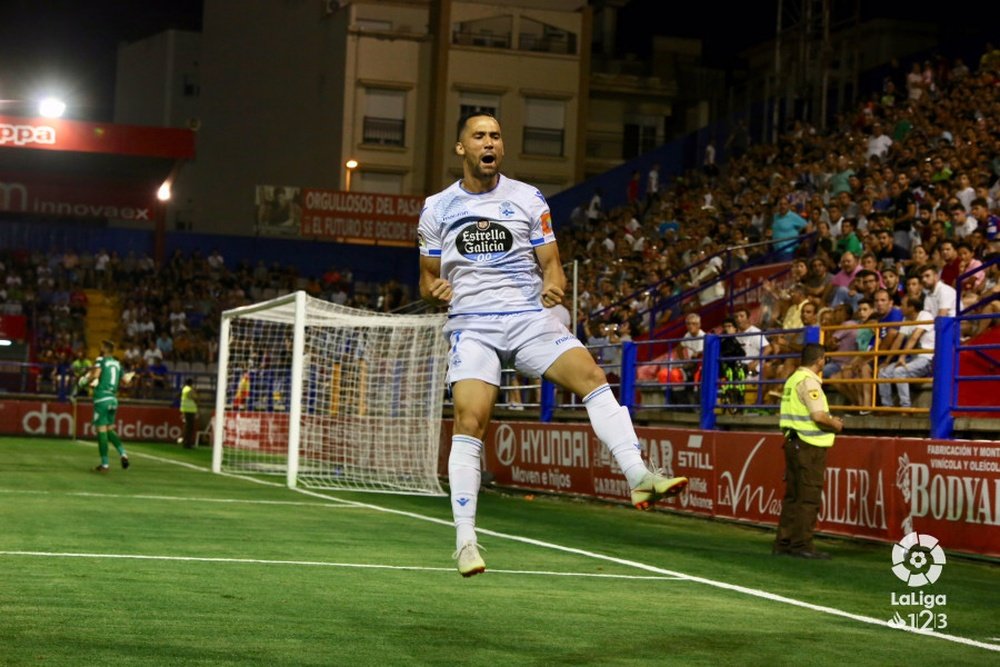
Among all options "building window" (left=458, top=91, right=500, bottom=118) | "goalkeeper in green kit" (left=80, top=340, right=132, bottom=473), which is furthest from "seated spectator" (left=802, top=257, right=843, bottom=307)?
"building window" (left=458, top=91, right=500, bottom=118)

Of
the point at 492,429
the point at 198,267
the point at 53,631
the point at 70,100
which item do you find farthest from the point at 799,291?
the point at 70,100

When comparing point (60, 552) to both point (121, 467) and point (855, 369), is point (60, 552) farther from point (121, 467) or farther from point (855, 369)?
point (121, 467)

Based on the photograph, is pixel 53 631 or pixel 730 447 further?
pixel 730 447

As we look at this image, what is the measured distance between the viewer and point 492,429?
25422 mm

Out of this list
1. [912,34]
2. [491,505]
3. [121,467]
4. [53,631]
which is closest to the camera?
[53,631]

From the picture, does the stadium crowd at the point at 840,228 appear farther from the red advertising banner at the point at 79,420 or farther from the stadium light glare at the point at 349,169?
the stadium light glare at the point at 349,169

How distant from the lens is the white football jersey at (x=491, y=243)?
7840mm

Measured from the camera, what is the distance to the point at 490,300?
783 centimetres

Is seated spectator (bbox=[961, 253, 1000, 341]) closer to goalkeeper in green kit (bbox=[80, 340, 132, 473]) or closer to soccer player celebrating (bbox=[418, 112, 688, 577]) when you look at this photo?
soccer player celebrating (bbox=[418, 112, 688, 577])

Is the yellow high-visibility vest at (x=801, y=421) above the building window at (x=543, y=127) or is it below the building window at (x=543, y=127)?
below

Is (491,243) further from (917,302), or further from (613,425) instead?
(917,302)

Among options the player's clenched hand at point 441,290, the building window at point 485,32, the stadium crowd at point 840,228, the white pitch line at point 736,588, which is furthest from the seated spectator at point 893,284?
the building window at point 485,32

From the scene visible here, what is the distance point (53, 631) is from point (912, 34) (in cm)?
4430

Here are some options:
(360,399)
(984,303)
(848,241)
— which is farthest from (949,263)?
(360,399)
